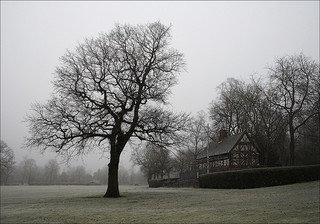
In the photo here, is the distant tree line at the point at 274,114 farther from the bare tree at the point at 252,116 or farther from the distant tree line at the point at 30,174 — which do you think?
the distant tree line at the point at 30,174

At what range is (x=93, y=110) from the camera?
22.0 m

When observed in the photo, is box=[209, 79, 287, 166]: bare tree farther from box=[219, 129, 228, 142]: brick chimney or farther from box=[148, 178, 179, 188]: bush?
box=[148, 178, 179, 188]: bush

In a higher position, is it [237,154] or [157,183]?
[237,154]

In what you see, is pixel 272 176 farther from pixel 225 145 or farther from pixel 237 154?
pixel 225 145

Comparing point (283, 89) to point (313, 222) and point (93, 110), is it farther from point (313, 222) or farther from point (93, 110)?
point (313, 222)

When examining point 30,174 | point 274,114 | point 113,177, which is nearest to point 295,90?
point 274,114

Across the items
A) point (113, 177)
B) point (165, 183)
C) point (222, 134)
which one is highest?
point (222, 134)

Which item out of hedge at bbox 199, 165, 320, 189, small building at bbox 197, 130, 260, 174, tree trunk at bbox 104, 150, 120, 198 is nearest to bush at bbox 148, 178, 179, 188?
small building at bbox 197, 130, 260, 174

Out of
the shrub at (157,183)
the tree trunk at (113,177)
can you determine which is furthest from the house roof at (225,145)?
the tree trunk at (113,177)

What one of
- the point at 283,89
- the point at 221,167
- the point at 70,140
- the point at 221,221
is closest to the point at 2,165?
the point at 221,167

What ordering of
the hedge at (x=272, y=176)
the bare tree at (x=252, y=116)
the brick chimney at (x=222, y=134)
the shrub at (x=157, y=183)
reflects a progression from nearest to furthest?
the hedge at (x=272, y=176) → the bare tree at (x=252, y=116) → the brick chimney at (x=222, y=134) → the shrub at (x=157, y=183)

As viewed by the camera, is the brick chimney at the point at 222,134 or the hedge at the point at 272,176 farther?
the brick chimney at the point at 222,134

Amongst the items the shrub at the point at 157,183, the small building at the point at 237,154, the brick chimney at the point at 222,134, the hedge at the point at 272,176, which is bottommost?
the shrub at the point at 157,183

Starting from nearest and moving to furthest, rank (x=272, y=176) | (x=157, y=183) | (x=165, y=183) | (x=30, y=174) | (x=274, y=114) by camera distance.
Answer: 1. (x=272, y=176)
2. (x=274, y=114)
3. (x=165, y=183)
4. (x=157, y=183)
5. (x=30, y=174)
